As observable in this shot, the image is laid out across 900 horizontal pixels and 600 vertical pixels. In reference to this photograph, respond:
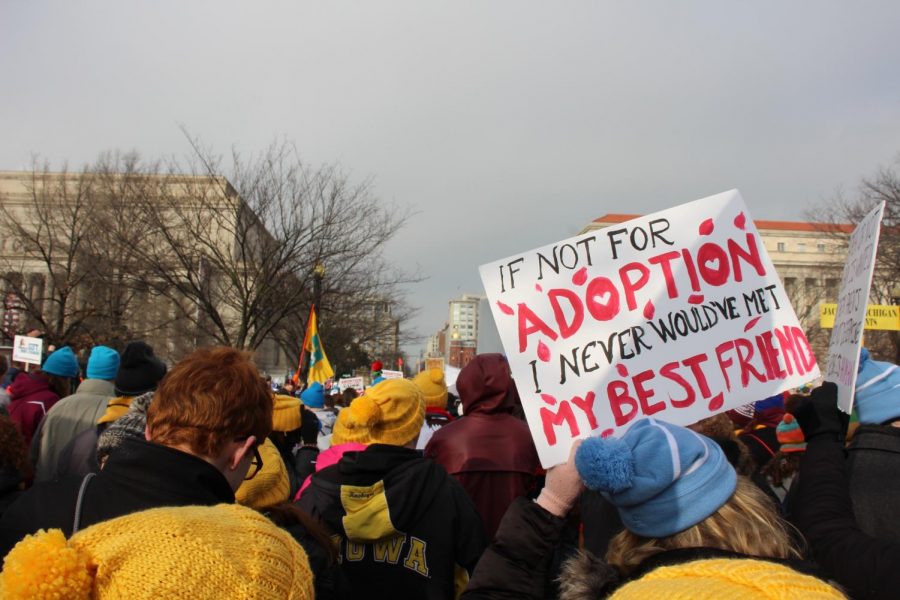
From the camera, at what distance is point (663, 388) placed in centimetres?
292

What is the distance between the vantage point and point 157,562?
1.07 meters

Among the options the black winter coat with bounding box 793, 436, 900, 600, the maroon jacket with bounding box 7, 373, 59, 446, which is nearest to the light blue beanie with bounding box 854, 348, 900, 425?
the black winter coat with bounding box 793, 436, 900, 600

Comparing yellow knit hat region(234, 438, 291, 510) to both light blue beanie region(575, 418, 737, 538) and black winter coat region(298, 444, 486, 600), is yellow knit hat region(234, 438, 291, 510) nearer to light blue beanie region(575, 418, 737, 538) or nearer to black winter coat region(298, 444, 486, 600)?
black winter coat region(298, 444, 486, 600)

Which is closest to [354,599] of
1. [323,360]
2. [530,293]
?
[530,293]

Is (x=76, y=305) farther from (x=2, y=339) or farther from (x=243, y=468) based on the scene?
(x=243, y=468)

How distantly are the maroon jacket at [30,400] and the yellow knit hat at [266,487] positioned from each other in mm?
3800

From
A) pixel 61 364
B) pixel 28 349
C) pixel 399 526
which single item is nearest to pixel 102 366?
pixel 61 364

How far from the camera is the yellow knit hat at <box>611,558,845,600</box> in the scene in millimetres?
1046

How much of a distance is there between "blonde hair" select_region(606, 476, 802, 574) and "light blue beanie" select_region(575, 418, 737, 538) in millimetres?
23

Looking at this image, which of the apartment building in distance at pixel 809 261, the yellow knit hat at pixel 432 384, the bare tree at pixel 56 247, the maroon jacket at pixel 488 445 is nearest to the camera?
the maroon jacket at pixel 488 445

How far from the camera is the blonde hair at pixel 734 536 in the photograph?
5.63 feet

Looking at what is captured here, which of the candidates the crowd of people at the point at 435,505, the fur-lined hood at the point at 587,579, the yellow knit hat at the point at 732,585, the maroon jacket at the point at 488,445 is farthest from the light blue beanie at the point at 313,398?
the yellow knit hat at the point at 732,585

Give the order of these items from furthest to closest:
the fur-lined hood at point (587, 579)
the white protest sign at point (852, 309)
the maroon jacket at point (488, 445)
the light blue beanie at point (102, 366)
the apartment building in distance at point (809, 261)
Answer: the apartment building in distance at point (809, 261), the light blue beanie at point (102, 366), the maroon jacket at point (488, 445), the white protest sign at point (852, 309), the fur-lined hood at point (587, 579)

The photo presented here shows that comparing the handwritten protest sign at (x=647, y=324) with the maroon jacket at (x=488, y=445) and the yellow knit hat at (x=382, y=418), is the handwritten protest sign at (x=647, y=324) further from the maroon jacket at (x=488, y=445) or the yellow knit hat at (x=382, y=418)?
the maroon jacket at (x=488, y=445)
